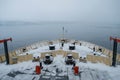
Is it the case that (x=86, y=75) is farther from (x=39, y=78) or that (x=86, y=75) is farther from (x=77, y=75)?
(x=39, y=78)

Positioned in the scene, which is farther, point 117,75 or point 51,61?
point 51,61

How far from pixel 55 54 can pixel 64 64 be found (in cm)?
480

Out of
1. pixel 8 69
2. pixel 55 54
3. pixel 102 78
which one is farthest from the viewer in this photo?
pixel 55 54

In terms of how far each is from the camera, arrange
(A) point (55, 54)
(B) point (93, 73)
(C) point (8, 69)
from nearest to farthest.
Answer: (B) point (93, 73), (C) point (8, 69), (A) point (55, 54)

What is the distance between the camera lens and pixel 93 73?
68.6 ft

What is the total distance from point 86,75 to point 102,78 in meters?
2.27

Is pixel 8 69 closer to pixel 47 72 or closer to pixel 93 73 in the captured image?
pixel 47 72

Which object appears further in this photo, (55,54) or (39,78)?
(55,54)

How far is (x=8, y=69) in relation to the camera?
75.8 ft

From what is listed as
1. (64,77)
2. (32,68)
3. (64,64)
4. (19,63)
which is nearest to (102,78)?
(64,77)

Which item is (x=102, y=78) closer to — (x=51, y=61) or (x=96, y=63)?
(x=96, y=63)

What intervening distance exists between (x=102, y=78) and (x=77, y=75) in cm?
351

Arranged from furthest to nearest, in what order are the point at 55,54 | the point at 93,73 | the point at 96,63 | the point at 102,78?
the point at 55,54, the point at 96,63, the point at 93,73, the point at 102,78

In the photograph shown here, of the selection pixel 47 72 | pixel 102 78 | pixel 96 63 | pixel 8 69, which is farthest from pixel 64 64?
pixel 8 69
